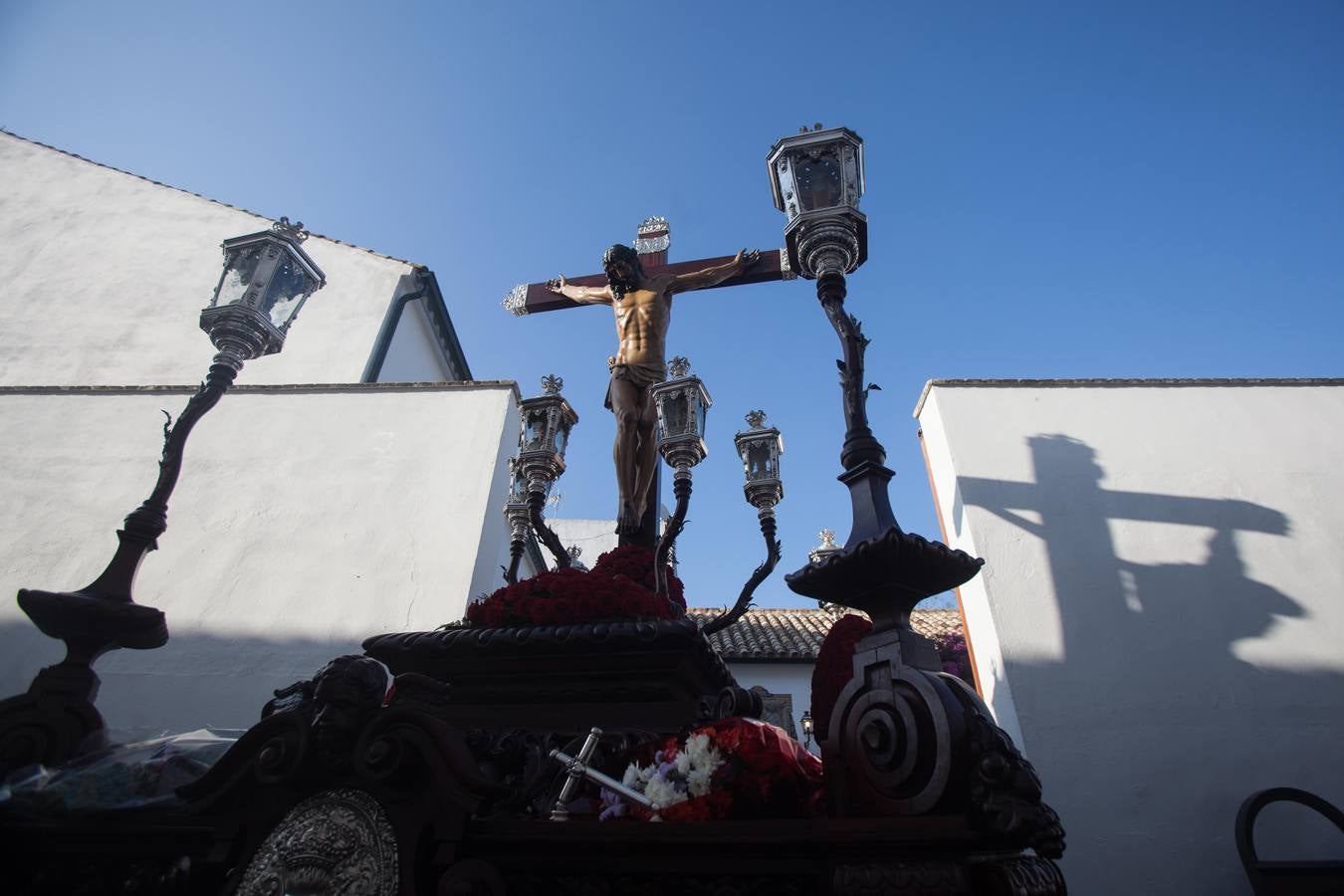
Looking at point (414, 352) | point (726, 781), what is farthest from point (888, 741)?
point (414, 352)

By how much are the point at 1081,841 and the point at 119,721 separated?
385 inches

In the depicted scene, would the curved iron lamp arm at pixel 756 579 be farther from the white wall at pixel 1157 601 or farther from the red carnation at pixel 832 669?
the white wall at pixel 1157 601

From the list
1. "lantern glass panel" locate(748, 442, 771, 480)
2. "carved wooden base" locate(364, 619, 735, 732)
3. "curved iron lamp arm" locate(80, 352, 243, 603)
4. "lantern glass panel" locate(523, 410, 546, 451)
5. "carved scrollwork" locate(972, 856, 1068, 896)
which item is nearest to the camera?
"carved scrollwork" locate(972, 856, 1068, 896)

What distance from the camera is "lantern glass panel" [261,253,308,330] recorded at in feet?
14.8

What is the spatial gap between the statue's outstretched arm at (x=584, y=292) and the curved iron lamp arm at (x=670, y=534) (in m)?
2.01

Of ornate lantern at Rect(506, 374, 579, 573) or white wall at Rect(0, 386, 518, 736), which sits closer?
ornate lantern at Rect(506, 374, 579, 573)

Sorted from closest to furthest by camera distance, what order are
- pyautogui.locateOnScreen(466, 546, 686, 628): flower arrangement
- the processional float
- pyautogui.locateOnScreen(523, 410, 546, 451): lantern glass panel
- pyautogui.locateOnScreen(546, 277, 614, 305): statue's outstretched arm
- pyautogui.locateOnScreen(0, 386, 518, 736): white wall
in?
the processional float
pyautogui.locateOnScreen(466, 546, 686, 628): flower arrangement
pyautogui.locateOnScreen(523, 410, 546, 451): lantern glass panel
pyautogui.locateOnScreen(546, 277, 614, 305): statue's outstretched arm
pyautogui.locateOnScreen(0, 386, 518, 736): white wall

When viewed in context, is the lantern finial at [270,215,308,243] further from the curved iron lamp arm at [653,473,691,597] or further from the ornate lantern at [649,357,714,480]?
the curved iron lamp arm at [653,473,691,597]

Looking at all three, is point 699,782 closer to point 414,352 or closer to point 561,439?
point 561,439

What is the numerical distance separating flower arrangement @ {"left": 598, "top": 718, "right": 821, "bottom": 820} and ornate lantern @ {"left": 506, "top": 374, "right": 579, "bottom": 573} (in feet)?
8.73

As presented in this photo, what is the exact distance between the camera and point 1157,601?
24.4 ft

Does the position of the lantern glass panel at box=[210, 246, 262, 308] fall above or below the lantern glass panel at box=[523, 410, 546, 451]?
above

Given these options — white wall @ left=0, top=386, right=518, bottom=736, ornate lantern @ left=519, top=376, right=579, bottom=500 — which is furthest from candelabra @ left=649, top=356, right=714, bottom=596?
white wall @ left=0, top=386, right=518, bottom=736

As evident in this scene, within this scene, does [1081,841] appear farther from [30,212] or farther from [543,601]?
[30,212]
